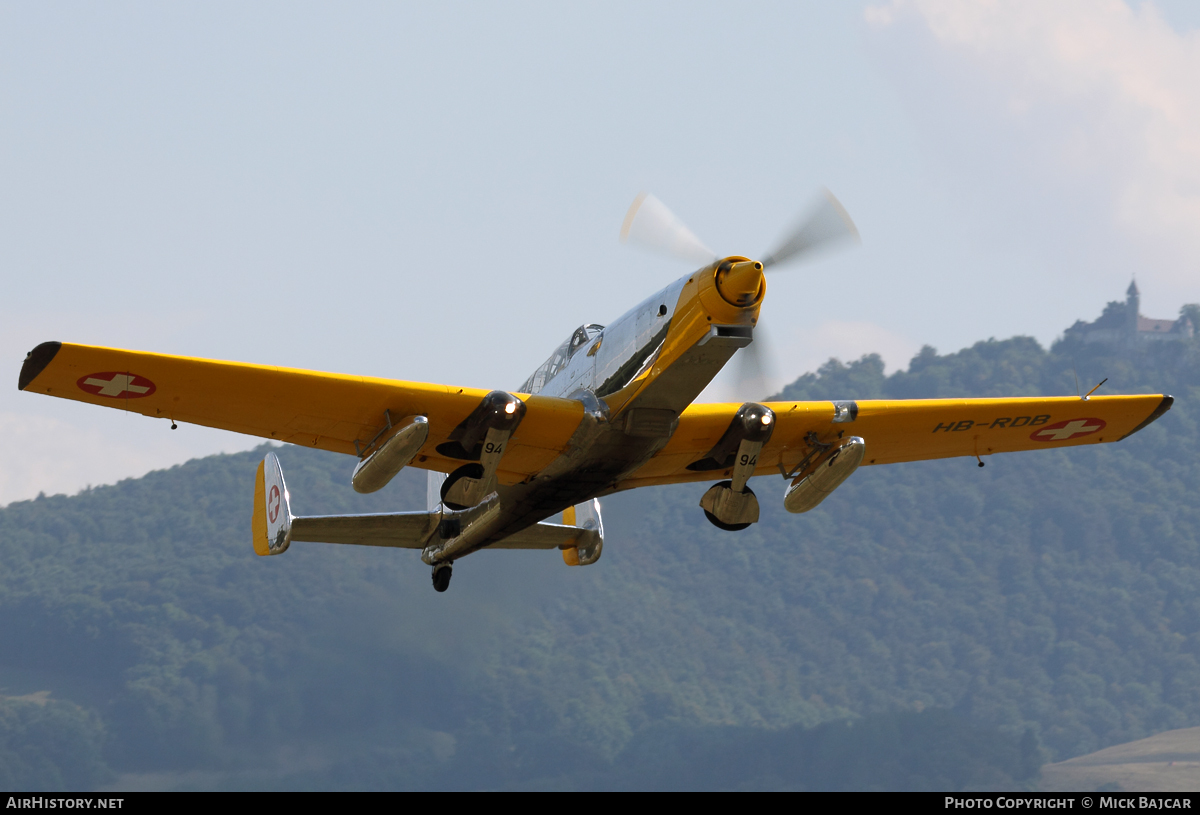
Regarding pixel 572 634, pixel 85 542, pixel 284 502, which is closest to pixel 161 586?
pixel 85 542

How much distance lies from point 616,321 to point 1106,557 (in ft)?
539

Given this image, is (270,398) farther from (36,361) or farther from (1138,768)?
(1138,768)

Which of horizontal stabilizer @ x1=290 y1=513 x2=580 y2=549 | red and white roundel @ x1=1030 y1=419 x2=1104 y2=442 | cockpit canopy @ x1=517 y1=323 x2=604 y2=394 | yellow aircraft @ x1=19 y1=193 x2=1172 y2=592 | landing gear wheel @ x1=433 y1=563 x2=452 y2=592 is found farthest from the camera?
horizontal stabilizer @ x1=290 y1=513 x2=580 y2=549

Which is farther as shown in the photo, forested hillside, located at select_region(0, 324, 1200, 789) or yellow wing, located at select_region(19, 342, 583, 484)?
forested hillside, located at select_region(0, 324, 1200, 789)

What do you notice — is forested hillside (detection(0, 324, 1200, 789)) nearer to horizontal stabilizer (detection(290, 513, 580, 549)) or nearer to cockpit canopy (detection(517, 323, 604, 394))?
horizontal stabilizer (detection(290, 513, 580, 549))

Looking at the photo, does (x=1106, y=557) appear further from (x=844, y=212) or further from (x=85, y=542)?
(x=844, y=212)

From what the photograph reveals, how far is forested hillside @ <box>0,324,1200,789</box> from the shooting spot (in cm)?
9125

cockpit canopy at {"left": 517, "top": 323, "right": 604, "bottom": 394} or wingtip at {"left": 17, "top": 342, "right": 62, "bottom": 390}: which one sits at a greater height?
cockpit canopy at {"left": 517, "top": 323, "right": 604, "bottom": 394}

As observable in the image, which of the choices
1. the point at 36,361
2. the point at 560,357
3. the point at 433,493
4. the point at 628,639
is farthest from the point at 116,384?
the point at 628,639

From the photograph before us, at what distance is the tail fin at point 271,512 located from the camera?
19.0 m

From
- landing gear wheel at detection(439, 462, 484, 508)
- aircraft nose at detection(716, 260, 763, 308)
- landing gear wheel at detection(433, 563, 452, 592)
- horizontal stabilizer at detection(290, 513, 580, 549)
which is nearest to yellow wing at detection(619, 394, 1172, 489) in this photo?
landing gear wheel at detection(439, 462, 484, 508)

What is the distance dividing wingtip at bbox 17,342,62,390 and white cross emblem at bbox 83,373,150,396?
1.53 feet

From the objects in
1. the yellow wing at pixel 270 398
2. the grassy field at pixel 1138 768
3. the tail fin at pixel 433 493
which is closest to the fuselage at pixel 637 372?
the yellow wing at pixel 270 398

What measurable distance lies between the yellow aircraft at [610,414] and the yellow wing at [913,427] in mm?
26
